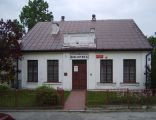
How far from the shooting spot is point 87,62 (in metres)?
29.5

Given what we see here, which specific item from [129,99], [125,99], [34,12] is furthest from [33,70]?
[34,12]

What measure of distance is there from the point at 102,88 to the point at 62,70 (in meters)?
3.54

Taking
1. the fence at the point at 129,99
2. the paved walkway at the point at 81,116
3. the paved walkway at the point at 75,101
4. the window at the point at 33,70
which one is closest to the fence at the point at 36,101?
the paved walkway at the point at 75,101

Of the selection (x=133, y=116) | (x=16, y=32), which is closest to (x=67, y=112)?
(x=133, y=116)

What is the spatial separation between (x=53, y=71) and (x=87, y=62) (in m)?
2.92

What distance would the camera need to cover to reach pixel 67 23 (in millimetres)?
35625

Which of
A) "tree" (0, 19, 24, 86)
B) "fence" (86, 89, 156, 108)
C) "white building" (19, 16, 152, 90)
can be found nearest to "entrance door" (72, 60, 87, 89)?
"white building" (19, 16, 152, 90)

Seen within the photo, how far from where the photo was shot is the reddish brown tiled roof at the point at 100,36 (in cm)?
2962

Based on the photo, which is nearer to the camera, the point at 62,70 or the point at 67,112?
the point at 67,112

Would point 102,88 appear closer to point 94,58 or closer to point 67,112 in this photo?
point 94,58

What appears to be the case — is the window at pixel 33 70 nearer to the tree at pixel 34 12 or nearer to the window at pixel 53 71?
the window at pixel 53 71

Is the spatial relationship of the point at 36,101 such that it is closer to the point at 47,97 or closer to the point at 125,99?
the point at 47,97

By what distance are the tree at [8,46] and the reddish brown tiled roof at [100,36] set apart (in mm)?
3074

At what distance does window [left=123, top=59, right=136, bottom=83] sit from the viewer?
29.3m
